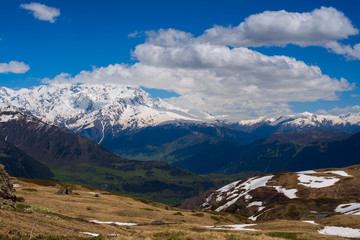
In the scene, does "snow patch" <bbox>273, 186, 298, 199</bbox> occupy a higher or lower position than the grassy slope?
lower

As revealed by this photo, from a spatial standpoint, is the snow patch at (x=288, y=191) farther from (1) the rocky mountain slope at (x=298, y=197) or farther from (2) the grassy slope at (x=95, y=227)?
(2) the grassy slope at (x=95, y=227)

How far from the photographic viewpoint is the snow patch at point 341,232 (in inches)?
2155

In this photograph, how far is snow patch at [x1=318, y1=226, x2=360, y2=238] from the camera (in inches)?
2155

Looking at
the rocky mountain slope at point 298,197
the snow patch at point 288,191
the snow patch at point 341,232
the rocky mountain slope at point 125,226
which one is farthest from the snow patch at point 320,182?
the snow patch at point 341,232

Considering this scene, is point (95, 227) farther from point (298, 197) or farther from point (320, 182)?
point (320, 182)

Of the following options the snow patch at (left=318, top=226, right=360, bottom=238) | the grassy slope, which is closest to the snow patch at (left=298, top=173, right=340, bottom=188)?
the grassy slope

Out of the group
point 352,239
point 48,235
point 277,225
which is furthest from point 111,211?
point 352,239

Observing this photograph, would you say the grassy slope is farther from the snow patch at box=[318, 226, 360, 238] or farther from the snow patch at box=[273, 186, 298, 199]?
the snow patch at box=[273, 186, 298, 199]

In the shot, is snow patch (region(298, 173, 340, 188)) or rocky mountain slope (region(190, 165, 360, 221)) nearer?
rocky mountain slope (region(190, 165, 360, 221))

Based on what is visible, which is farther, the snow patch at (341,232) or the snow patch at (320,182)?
the snow patch at (320,182)

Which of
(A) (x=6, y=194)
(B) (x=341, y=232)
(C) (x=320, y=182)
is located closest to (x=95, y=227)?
(A) (x=6, y=194)

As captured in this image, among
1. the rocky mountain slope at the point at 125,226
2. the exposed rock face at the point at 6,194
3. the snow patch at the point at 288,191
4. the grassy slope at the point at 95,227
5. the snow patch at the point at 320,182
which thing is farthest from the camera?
the snow patch at the point at 320,182

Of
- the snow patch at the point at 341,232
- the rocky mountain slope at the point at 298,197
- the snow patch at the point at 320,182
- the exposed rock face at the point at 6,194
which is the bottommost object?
the rocky mountain slope at the point at 298,197

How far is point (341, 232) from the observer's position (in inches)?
2266
